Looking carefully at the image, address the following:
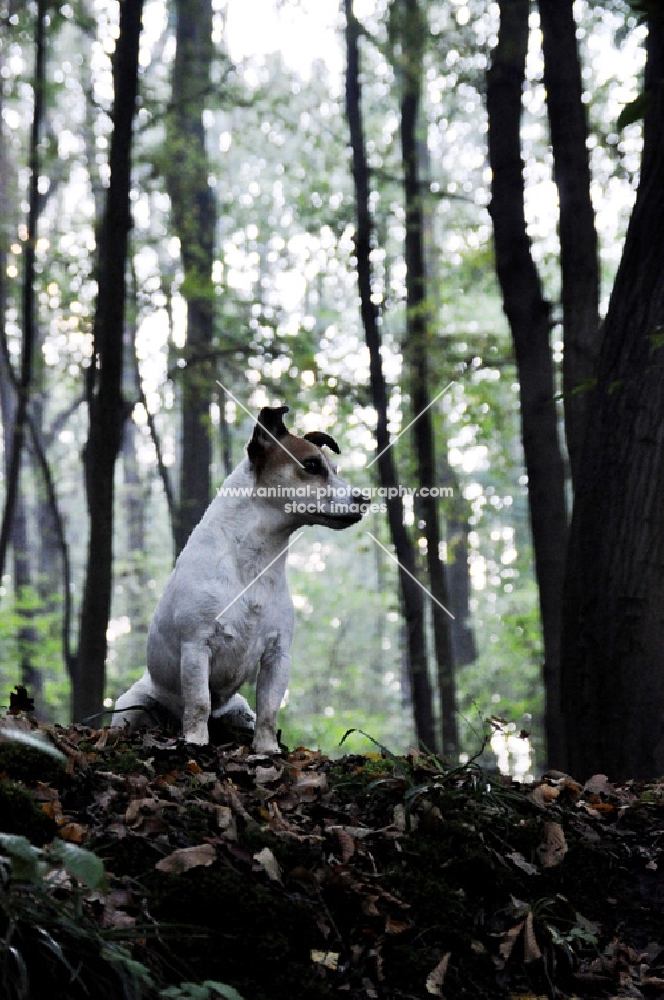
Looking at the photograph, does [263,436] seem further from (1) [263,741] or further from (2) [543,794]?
(2) [543,794]

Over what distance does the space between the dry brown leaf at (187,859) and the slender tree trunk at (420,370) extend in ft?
30.6

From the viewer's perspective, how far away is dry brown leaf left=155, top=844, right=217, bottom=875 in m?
3.75

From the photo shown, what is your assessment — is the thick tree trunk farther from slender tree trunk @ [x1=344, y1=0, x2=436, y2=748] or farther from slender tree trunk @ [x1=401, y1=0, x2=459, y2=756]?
slender tree trunk @ [x1=401, y1=0, x2=459, y2=756]

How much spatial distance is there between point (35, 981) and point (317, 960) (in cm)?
107

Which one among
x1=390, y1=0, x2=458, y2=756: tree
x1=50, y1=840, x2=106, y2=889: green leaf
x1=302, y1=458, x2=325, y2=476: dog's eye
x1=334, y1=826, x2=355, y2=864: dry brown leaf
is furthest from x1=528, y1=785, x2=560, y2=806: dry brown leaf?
x1=390, y1=0, x2=458, y2=756: tree

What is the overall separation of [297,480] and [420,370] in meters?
8.44

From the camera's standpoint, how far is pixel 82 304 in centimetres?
1680

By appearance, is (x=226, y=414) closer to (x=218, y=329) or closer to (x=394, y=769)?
(x=218, y=329)

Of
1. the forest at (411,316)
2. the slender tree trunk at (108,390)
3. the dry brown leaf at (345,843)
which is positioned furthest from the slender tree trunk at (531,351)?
the dry brown leaf at (345,843)

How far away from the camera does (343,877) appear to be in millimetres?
3934

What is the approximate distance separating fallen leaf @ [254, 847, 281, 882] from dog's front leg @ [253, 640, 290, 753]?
1810 millimetres

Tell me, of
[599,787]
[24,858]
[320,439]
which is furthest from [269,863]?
[320,439]

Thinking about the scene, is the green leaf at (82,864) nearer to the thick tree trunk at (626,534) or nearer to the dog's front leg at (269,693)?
the dog's front leg at (269,693)

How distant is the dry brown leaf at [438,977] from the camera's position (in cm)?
363
